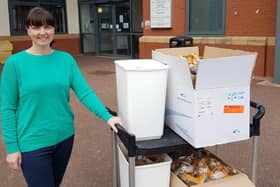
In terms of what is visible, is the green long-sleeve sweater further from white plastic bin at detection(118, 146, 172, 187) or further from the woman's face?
white plastic bin at detection(118, 146, 172, 187)

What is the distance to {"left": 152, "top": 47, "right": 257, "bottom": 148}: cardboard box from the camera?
67.2 inches

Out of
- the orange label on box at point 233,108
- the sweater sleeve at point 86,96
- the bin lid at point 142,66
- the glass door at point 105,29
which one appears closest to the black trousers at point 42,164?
the sweater sleeve at point 86,96

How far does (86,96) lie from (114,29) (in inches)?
444

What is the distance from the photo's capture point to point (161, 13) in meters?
9.66

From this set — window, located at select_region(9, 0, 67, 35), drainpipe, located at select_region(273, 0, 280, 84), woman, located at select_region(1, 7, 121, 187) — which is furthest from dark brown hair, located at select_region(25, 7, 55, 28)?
window, located at select_region(9, 0, 67, 35)

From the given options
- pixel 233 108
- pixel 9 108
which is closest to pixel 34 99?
pixel 9 108

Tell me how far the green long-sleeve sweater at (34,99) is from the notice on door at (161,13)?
7931 millimetres

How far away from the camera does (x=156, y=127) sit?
6.12 ft

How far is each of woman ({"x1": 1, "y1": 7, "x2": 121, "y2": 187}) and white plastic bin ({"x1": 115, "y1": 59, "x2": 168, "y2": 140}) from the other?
0.15m

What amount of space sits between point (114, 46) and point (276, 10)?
6.88 metres

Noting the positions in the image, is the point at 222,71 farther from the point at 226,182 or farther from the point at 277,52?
the point at 277,52

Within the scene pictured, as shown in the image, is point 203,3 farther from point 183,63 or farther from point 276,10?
point 183,63

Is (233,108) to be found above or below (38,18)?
below

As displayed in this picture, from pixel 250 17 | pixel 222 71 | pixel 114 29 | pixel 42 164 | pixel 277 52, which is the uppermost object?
pixel 250 17
